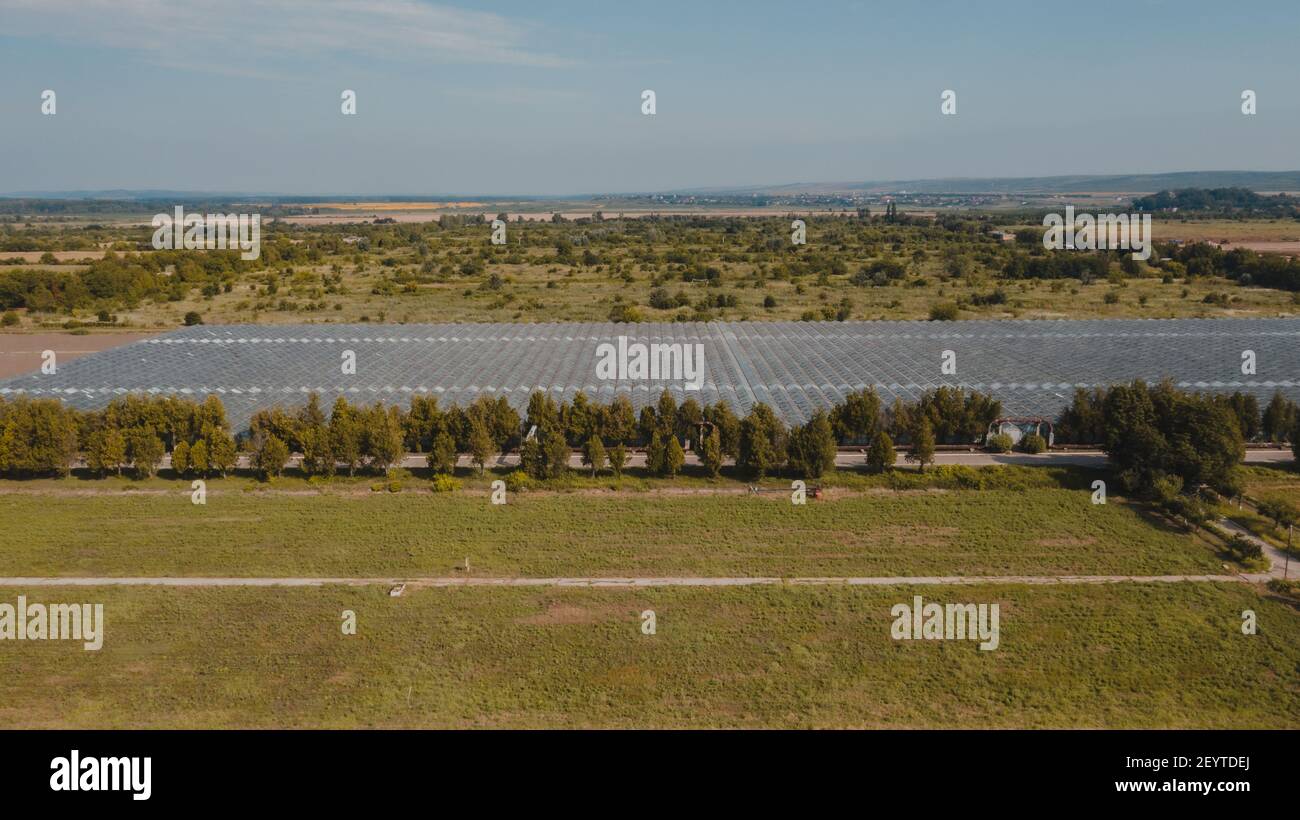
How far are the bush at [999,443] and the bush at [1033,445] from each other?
1.65 feet

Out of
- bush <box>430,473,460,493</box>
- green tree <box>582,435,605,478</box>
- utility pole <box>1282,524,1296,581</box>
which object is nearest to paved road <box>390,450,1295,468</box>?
green tree <box>582,435,605,478</box>

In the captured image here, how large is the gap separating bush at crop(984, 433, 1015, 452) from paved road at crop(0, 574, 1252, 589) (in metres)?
11.3

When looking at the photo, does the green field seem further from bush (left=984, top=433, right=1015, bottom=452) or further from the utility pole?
bush (left=984, top=433, right=1015, bottom=452)

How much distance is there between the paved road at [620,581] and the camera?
24156 millimetres

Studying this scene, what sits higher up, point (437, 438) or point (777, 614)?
point (437, 438)

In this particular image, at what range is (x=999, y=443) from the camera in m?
35.4

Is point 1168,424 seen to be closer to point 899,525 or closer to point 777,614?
point 899,525

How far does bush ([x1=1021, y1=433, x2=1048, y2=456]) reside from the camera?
35.1 meters

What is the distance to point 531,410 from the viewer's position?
34.7m

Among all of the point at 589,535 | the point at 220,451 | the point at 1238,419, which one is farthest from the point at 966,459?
the point at 220,451

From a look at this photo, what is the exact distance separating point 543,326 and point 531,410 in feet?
81.4

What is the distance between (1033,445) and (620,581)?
20.4 metres

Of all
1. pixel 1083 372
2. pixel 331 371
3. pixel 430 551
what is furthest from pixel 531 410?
pixel 1083 372

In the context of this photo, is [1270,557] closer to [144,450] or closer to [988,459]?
[988,459]
